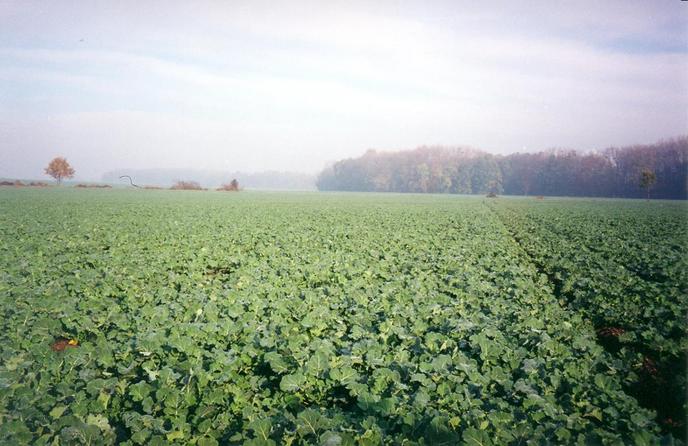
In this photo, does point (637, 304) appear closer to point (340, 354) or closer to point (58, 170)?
point (340, 354)

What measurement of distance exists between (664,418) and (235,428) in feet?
16.5

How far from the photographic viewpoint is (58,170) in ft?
359

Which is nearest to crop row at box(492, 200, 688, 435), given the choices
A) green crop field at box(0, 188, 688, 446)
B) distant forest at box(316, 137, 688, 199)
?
green crop field at box(0, 188, 688, 446)

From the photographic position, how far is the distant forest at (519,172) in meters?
96.2

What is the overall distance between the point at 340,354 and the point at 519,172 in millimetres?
132872

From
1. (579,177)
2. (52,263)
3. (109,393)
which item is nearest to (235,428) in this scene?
(109,393)

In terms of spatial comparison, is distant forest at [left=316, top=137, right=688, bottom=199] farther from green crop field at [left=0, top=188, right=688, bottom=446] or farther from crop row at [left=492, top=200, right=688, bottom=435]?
green crop field at [left=0, top=188, right=688, bottom=446]

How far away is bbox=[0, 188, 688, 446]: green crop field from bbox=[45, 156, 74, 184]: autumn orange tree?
412 feet

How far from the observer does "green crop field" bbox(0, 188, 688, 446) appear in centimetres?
348

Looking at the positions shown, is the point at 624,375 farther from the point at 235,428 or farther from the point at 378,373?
the point at 235,428

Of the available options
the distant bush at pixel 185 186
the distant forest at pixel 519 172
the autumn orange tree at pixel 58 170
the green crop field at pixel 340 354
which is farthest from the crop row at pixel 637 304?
the autumn orange tree at pixel 58 170

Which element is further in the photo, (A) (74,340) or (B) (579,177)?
(B) (579,177)

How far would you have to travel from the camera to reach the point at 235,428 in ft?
11.9

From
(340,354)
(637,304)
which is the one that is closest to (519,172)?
(637,304)
